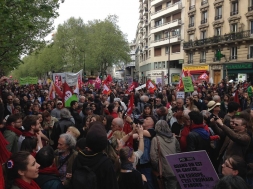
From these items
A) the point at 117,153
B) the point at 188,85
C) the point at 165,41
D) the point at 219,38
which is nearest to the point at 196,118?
the point at 117,153

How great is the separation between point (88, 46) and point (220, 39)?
25174mm

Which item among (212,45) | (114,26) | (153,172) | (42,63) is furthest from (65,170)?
(42,63)

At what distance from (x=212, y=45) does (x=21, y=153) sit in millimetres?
36774

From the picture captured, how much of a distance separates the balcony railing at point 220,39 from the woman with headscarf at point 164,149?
3084 centimetres

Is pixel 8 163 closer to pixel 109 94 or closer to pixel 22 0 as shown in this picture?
pixel 22 0

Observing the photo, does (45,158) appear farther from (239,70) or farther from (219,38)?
(219,38)

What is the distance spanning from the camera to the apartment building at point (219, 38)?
3227cm

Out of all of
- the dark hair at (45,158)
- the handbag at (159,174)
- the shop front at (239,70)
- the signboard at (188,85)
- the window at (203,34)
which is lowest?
the handbag at (159,174)

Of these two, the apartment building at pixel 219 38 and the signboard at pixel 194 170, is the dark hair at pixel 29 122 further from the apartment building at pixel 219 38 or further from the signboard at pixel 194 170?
the apartment building at pixel 219 38

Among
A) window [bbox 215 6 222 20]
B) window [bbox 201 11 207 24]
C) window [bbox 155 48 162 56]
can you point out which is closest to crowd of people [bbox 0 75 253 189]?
window [bbox 215 6 222 20]

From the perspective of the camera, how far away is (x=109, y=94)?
14281mm

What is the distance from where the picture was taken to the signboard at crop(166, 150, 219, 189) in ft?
10.0

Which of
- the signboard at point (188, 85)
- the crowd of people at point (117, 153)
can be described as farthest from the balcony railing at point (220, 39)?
the crowd of people at point (117, 153)

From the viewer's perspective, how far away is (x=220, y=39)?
35.5 metres
